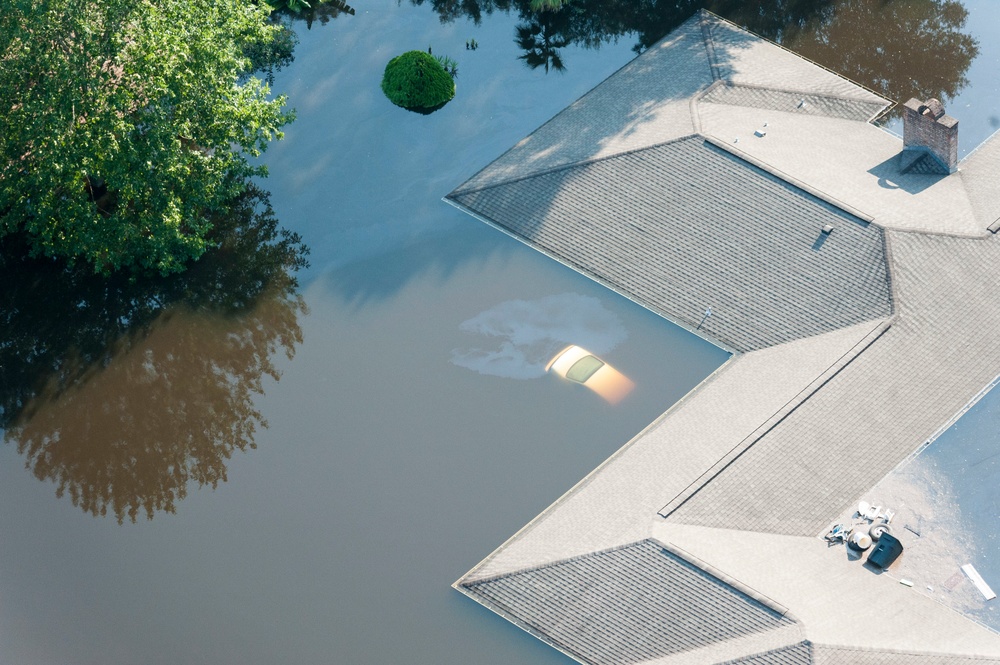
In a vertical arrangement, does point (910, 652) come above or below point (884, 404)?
below

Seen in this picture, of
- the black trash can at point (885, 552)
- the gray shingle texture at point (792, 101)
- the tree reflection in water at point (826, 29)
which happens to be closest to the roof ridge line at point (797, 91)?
the gray shingle texture at point (792, 101)

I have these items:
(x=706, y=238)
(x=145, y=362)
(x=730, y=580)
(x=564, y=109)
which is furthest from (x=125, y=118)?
(x=730, y=580)

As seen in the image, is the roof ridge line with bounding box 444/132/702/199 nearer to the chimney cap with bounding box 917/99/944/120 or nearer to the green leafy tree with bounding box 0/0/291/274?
the green leafy tree with bounding box 0/0/291/274

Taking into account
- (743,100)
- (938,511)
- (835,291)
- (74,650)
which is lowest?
(74,650)

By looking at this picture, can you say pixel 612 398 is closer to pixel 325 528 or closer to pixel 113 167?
pixel 325 528

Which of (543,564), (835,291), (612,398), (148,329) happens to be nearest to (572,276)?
(612,398)

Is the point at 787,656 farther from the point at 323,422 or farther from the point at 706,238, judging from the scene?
the point at 323,422
